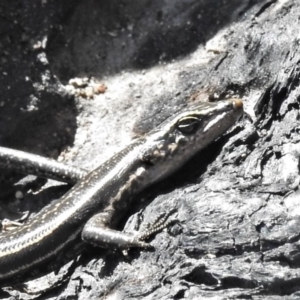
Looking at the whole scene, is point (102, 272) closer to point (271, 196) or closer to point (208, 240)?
point (208, 240)

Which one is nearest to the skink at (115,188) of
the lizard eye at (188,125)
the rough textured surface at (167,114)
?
the lizard eye at (188,125)

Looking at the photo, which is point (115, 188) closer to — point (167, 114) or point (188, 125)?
point (188, 125)

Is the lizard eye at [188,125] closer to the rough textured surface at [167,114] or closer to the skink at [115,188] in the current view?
the skink at [115,188]

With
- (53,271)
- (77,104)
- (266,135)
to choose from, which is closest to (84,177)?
(53,271)

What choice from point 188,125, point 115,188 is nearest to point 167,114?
point 188,125

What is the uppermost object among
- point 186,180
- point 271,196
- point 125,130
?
point 125,130

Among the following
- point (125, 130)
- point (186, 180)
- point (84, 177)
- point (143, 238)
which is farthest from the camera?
point (125, 130)

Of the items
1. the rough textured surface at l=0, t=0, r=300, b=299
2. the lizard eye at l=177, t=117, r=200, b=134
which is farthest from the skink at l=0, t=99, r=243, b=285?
the rough textured surface at l=0, t=0, r=300, b=299
